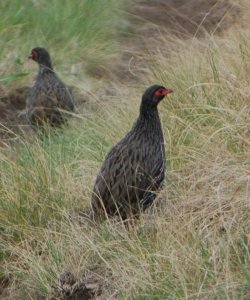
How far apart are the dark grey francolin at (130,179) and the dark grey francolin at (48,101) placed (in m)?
2.77

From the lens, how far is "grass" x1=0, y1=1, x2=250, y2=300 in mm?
5211

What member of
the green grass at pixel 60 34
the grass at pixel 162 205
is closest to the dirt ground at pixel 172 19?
the green grass at pixel 60 34

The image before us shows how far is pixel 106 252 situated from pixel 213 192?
0.66m

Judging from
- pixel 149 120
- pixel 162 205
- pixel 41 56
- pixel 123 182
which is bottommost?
pixel 162 205

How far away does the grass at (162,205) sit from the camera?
205 inches

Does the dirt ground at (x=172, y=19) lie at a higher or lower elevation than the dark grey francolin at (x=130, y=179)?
higher

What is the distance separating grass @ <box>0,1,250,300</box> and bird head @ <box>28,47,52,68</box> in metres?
1.37

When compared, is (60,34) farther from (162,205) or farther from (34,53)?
(162,205)

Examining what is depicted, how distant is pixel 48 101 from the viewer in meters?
9.22

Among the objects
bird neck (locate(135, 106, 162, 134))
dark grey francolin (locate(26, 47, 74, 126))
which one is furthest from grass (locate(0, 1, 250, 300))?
dark grey francolin (locate(26, 47, 74, 126))

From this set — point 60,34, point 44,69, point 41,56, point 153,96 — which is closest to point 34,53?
point 41,56

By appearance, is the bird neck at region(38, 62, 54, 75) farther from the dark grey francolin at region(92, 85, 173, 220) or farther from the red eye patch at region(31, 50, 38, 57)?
the dark grey francolin at region(92, 85, 173, 220)

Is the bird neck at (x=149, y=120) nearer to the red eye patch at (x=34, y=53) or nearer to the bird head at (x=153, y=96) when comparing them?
the bird head at (x=153, y=96)

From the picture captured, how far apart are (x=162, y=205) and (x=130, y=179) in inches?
9.3
